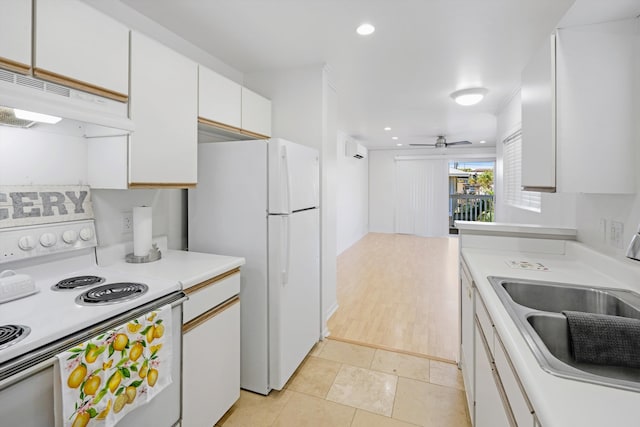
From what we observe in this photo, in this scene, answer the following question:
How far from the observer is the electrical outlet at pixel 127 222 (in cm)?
190

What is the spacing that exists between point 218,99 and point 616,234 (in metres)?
2.44

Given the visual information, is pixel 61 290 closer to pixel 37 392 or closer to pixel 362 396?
pixel 37 392

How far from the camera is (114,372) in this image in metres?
1.14

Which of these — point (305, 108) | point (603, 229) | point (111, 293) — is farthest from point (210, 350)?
point (603, 229)

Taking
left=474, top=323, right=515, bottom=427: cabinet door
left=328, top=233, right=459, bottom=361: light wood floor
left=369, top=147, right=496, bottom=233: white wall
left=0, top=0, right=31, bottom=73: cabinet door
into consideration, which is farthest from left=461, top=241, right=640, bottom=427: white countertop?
left=369, top=147, right=496, bottom=233: white wall

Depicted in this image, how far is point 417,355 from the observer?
2523 mm

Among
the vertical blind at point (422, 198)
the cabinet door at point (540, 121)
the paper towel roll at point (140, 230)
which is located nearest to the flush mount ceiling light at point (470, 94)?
the cabinet door at point (540, 121)

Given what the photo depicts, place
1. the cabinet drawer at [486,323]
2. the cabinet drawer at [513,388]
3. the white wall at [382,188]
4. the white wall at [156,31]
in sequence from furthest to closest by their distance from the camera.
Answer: the white wall at [382,188] < the white wall at [156,31] < the cabinet drawer at [486,323] < the cabinet drawer at [513,388]

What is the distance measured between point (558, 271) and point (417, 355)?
4.16ft

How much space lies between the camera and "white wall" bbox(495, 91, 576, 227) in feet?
7.60

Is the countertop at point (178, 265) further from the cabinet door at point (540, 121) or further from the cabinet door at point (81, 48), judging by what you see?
the cabinet door at point (540, 121)

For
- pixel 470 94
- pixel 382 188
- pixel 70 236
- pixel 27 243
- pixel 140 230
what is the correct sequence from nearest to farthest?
pixel 27 243
pixel 70 236
pixel 140 230
pixel 470 94
pixel 382 188

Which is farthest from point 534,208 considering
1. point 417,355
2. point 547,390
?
point 547,390

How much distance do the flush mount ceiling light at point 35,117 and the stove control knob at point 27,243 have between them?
529mm
